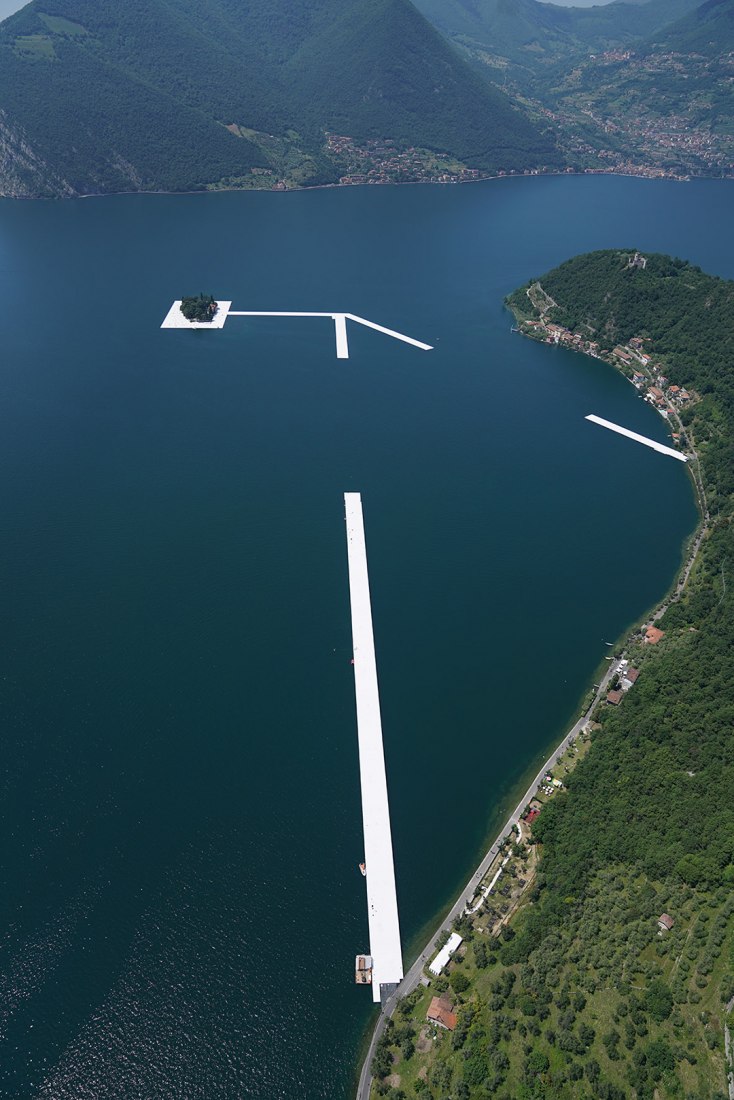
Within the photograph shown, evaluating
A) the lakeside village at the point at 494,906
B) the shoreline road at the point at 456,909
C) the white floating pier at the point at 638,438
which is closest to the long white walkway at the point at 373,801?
the shoreline road at the point at 456,909

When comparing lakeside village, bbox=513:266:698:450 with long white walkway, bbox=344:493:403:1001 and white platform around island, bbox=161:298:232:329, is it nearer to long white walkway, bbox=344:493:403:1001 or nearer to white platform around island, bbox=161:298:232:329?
white platform around island, bbox=161:298:232:329

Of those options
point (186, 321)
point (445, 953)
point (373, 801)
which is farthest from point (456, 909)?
point (186, 321)

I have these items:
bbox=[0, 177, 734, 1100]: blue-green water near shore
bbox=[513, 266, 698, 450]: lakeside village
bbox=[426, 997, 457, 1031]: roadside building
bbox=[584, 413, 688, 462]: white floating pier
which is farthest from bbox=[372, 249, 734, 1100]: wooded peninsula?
bbox=[513, 266, 698, 450]: lakeside village

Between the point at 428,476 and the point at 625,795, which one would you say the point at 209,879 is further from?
the point at 428,476

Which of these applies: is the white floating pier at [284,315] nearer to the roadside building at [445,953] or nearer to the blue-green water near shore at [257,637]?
the blue-green water near shore at [257,637]

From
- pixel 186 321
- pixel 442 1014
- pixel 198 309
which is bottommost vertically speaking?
pixel 442 1014

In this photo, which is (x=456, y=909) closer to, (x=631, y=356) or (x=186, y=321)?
(x=631, y=356)

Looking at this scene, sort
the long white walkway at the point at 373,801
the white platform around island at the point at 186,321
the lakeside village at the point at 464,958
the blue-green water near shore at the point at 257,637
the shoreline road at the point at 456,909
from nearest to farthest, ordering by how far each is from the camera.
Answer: the lakeside village at the point at 464,958
the shoreline road at the point at 456,909
the blue-green water near shore at the point at 257,637
the long white walkway at the point at 373,801
the white platform around island at the point at 186,321
